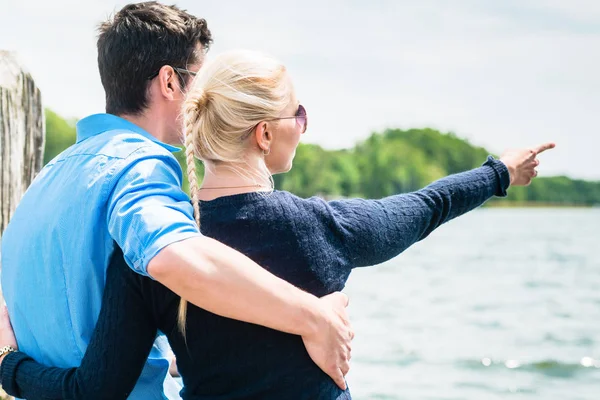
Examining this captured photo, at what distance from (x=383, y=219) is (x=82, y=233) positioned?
A: 0.82 meters

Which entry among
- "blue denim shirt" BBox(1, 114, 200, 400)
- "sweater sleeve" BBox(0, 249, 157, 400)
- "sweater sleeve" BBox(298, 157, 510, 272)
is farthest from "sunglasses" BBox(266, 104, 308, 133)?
"sweater sleeve" BBox(0, 249, 157, 400)

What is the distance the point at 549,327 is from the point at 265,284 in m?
14.0

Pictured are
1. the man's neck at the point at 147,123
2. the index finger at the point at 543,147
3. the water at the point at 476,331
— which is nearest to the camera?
the man's neck at the point at 147,123

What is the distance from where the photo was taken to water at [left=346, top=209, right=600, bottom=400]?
33.9 feet

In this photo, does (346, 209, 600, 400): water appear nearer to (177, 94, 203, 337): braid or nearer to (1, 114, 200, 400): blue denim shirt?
(1, 114, 200, 400): blue denim shirt

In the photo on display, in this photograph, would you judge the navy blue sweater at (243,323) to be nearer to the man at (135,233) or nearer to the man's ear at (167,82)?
the man at (135,233)

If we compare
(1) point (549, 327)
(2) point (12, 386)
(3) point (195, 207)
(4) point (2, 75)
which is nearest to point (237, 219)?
(3) point (195, 207)

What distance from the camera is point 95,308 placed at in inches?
89.7

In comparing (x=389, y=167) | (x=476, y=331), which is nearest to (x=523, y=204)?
(x=389, y=167)

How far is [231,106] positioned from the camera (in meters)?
2.16

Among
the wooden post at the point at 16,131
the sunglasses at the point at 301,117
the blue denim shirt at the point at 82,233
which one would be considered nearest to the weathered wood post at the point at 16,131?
the wooden post at the point at 16,131

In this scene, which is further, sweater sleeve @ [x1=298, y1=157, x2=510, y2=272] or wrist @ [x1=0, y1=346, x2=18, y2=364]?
wrist @ [x1=0, y1=346, x2=18, y2=364]

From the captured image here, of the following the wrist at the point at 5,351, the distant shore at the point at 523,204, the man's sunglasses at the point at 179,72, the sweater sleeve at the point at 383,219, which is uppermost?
the man's sunglasses at the point at 179,72

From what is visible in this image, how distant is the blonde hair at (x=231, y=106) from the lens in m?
2.16
